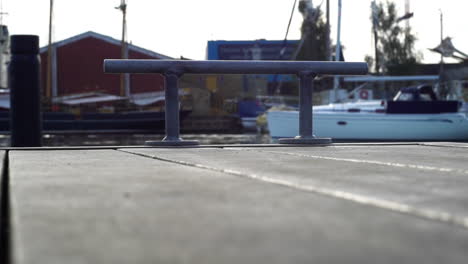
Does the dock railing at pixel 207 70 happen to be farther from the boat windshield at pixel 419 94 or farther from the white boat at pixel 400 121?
the boat windshield at pixel 419 94

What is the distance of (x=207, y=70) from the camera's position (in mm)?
4633

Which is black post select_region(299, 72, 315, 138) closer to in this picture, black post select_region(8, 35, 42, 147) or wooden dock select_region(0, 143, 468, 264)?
wooden dock select_region(0, 143, 468, 264)

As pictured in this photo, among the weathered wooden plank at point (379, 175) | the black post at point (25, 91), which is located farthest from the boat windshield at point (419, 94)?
the weathered wooden plank at point (379, 175)

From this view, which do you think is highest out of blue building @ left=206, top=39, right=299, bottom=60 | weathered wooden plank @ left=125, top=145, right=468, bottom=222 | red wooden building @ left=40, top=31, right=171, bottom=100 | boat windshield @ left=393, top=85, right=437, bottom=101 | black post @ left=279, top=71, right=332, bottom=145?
blue building @ left=206, top=39, right=299, bottom=60

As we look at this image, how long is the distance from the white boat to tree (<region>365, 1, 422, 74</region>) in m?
25.0

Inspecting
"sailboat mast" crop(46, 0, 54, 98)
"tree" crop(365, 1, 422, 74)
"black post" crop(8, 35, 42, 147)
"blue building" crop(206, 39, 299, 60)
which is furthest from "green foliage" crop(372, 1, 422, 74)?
"black post" crop(8, 35, 42, 147)

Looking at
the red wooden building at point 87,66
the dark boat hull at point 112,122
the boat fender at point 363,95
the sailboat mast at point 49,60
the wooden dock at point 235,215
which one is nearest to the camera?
the wooden dock at point 235,215

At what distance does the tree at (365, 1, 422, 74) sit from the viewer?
46.4 meters

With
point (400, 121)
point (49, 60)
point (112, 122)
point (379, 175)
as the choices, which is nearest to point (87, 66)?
point (49, 60)

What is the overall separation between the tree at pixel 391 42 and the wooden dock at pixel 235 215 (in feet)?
147

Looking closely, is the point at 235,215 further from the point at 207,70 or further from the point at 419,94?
the point at 419,94

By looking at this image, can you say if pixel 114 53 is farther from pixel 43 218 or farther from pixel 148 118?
pixel 43 218

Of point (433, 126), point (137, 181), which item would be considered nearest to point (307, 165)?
point (137, 181)

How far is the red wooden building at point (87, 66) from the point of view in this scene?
37.6m
